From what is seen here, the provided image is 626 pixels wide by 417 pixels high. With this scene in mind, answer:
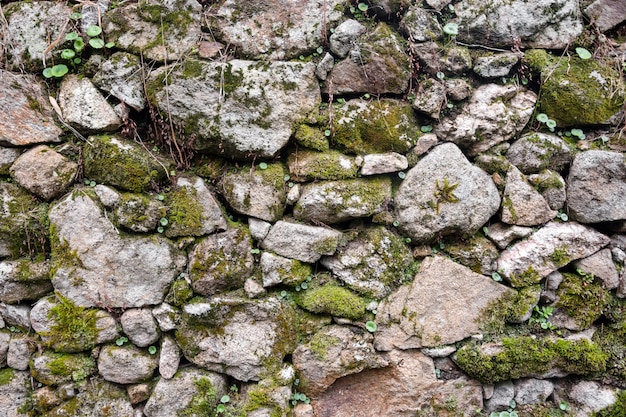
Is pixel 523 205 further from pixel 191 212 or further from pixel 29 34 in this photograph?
pixel 29 34

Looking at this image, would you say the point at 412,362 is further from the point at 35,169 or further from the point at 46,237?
the point at 35,169

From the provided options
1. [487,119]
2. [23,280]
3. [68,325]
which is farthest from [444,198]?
[23,280]

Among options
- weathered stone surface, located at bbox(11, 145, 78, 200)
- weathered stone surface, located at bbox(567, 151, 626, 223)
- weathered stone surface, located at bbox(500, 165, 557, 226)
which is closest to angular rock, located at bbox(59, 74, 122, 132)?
weathered stone surface, located at bbox(11, 145, 78, 200)

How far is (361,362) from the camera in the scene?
2838 millimetres

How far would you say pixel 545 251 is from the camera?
2955 millimetres

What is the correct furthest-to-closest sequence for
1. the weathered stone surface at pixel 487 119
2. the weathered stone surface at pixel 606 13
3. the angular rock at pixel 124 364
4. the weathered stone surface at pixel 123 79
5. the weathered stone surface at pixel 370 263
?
the weathered stone surface at pixel 606 13
the weathered stone surface at pixel 487 119
the weathered stone surface at pixel 370 263
the weathered stone surface at pixel 123 79
the angular rock at pixel 124 364

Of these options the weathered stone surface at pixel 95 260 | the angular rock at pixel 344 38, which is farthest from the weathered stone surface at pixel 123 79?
the angular rock at pixel 344 38

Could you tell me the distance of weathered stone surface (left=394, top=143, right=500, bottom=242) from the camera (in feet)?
9.66

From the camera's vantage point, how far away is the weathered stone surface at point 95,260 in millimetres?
2729

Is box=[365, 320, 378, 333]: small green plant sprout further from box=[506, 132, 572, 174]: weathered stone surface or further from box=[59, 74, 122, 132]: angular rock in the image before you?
box=[59, 74, 122, 132]: angular rock

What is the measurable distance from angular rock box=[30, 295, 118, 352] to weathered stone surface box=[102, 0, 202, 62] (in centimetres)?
183

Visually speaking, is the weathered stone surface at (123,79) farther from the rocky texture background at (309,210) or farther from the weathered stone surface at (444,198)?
the weathered stone surface at (444,198)

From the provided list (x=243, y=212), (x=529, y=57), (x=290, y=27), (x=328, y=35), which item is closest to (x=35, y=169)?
(x=243, y=212)

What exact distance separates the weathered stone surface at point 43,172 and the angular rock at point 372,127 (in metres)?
1.89
